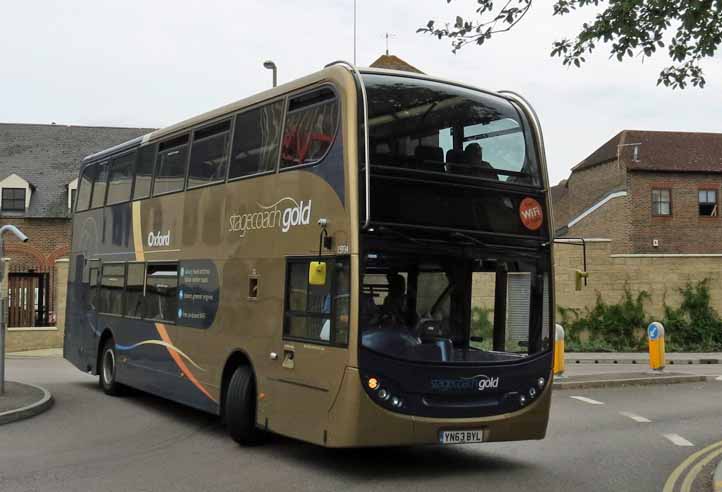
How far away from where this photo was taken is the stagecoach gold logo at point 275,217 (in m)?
10.3

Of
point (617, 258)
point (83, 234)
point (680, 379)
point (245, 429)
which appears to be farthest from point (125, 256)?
point (617, 258)

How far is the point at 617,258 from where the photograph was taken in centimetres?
3303

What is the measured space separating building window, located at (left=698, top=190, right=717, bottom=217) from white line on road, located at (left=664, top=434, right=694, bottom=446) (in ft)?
138

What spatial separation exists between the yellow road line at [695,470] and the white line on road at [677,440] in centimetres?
50

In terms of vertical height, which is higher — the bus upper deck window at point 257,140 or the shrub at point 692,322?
the bus upper deck window at point 257,140

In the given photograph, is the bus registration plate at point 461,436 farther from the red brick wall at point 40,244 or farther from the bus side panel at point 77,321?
the red brick wall at point 40,244

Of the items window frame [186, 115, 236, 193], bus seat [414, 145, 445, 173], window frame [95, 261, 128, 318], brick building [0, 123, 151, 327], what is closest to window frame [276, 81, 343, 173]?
bus seat [414, 145, 445, 173]

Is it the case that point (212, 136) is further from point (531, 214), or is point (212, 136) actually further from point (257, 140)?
point (531, 214)

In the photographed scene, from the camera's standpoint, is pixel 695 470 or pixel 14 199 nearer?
pixel 695 470

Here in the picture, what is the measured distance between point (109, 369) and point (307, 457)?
23.1ft

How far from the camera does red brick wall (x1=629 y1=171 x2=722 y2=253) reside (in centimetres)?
5150

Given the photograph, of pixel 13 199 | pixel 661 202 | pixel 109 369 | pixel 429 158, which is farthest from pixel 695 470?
pixel 661 202

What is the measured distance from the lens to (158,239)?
47.2 feet

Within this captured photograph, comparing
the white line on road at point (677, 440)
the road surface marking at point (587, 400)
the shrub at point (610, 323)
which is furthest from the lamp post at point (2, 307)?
the shrub at point (610, 323)
